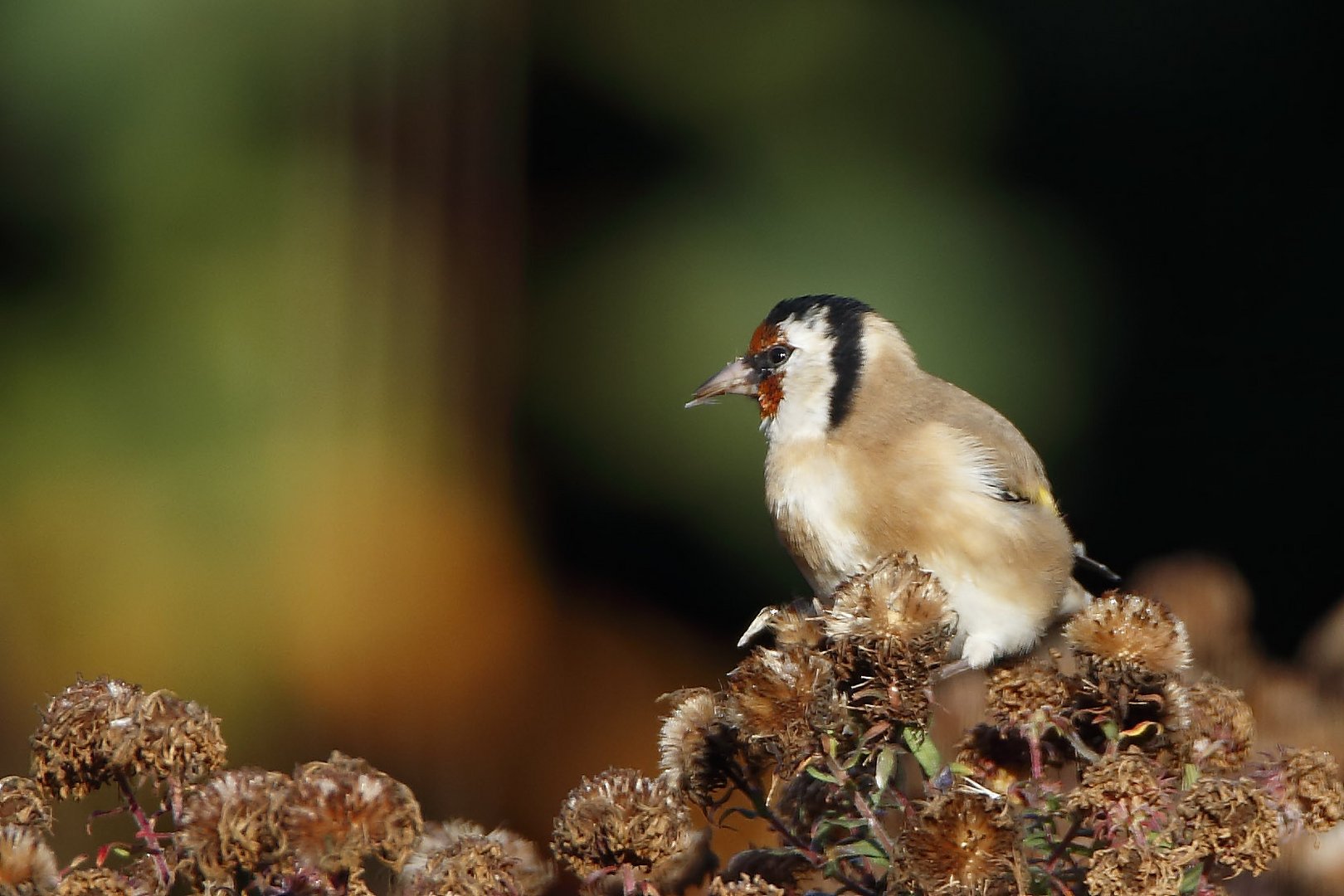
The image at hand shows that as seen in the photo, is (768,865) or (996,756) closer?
(768,865)

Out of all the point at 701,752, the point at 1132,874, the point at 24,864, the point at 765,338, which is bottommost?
the point at 24,864

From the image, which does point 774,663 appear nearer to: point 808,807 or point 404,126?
point 808,807

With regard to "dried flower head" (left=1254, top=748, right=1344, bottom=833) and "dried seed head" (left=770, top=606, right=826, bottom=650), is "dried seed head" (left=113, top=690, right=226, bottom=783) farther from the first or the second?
"dried flower head" (left=1254, top=748, right=1344, bottom=833)

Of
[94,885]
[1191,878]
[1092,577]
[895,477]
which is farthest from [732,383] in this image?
[94,885]

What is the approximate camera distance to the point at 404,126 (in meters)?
2.66

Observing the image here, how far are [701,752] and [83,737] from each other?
44 cm

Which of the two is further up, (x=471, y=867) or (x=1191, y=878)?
(x=1191, y=878)

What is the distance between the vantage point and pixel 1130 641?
41.3 inches

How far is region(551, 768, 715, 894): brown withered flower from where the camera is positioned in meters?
1.00

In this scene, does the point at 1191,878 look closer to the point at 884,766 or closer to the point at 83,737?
the point at 884,766

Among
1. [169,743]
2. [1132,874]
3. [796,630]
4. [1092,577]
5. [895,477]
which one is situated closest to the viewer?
[1132,874]

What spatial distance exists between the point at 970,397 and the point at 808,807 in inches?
45.8

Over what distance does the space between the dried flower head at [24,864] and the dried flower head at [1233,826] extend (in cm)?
71

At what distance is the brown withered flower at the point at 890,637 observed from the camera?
1.02 m
